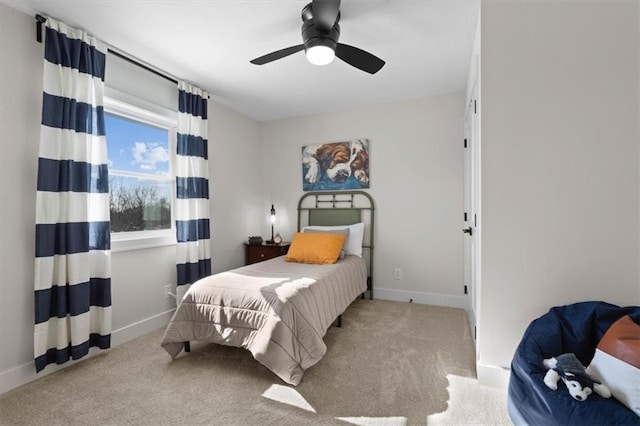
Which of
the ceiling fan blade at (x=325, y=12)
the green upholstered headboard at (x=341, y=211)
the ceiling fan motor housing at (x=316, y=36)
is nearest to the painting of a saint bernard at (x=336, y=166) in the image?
the green upholstered headboard at (x=341, y=211)

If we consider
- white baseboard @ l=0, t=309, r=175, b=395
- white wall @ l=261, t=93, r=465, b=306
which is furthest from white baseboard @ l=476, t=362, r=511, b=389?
white baseboard @ l=0, t=309, r=175, b=395

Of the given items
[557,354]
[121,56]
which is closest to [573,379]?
[557,354]

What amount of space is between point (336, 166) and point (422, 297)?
2019 millimetres

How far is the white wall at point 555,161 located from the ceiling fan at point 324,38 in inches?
32.4

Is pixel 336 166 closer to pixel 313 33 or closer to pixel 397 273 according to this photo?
pixel 397 273

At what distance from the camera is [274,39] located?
2.37 metres

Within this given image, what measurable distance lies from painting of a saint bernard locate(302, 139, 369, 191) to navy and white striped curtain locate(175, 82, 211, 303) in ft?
4.71

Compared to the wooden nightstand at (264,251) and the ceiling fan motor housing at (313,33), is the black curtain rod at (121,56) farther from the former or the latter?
the wooden nightstand at (264,251)

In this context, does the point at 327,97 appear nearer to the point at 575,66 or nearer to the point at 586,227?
the point at 575,66

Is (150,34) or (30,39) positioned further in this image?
(150,34)

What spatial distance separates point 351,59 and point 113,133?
2.23 meters

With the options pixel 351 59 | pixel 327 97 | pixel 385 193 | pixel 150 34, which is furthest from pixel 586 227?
pixel 150 34

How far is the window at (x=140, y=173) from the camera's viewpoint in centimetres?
268

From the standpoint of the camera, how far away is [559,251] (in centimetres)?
179
